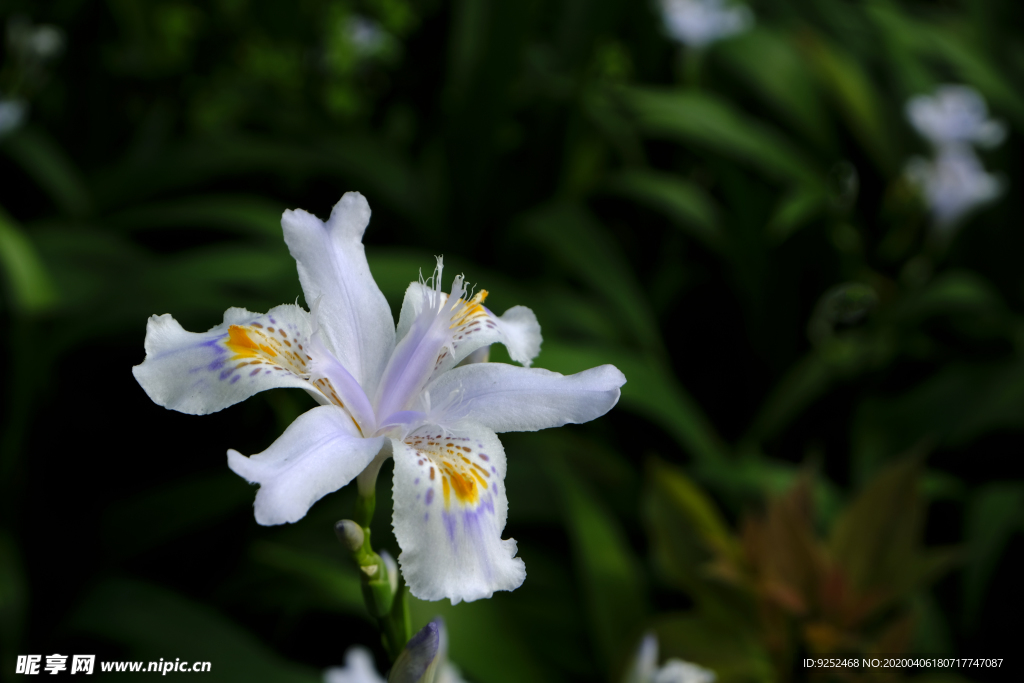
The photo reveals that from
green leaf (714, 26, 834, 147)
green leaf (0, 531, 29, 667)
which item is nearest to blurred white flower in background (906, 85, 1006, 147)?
green leaf (714, 26, 834, 147)

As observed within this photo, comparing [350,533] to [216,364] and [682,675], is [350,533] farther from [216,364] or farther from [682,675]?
[682,675]

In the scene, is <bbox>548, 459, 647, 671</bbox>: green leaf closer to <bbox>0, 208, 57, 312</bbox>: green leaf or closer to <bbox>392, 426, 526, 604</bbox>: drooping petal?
<bbox>392, 426, 526, 604</bbox>: drooping petal

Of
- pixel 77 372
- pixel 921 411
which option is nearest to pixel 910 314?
pixel 921 411

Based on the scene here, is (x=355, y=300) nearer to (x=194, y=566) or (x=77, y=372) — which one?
(x=194, y=566)

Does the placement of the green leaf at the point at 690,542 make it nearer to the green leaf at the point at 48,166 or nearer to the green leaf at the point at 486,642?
the green leaf at the point at 486,642

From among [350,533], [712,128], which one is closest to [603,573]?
[350,533]
